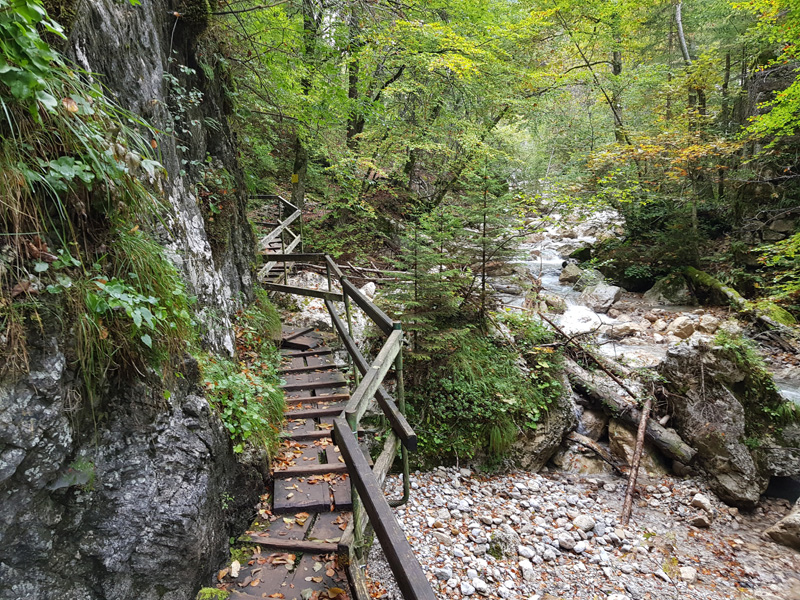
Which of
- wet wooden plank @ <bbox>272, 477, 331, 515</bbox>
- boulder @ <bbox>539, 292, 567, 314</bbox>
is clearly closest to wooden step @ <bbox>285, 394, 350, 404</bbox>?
wet wooden plank @ <bbox>272, 477, 331, 515</bbox>

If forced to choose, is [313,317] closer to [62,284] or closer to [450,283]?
[450,283]

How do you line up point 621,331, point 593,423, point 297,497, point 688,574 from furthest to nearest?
point 621,331
point 593,423
point 688,574
point 297,497

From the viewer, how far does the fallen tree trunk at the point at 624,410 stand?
6445mm

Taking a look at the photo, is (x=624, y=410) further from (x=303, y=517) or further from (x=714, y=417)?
(x=303, y=517)

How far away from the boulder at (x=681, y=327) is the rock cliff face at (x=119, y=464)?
10.5 m

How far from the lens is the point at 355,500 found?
2.70m

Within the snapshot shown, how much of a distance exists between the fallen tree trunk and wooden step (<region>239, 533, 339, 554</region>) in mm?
6014

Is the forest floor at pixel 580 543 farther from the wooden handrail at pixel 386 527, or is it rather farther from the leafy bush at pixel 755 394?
the wooden handrail at pixel 386 527

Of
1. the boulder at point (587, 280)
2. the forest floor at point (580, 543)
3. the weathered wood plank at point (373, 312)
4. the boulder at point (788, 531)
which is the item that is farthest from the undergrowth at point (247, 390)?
the boulder at point (587, 280)

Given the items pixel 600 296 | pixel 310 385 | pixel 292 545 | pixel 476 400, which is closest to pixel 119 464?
pixel 292 545

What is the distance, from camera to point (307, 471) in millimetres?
3943

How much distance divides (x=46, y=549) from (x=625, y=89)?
16.8m

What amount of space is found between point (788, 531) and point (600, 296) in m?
8.28

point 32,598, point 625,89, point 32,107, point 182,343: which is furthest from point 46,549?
point 625,89
